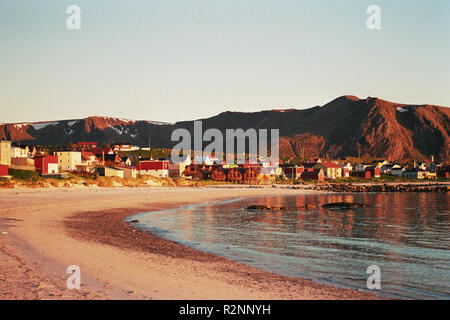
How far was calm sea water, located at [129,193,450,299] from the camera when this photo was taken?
46.5 ft

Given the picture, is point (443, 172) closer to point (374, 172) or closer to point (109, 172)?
point (374, 172)

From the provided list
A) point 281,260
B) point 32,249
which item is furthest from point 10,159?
point 281,260

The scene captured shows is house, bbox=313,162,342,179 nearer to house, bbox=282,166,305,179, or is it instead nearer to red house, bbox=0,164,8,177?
house, bbox=282,166,305,179

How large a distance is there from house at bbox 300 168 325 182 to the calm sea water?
96.9 metres

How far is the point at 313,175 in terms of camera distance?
436ft

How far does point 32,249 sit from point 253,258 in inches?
338

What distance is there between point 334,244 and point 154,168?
8398cm

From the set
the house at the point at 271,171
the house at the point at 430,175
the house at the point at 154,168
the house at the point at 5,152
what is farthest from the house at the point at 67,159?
the house at the point at 430,175

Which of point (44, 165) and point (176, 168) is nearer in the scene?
point (44, 165)

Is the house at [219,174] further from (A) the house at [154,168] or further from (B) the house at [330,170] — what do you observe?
(B) the house at [330,170]

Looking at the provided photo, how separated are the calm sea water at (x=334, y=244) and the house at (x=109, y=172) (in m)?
45.7

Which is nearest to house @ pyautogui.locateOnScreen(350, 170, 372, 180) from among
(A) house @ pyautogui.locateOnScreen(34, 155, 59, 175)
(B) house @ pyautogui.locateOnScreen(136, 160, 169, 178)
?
(B) house @ pyautogui.locateOnScreen(136, 160, 169, 178)

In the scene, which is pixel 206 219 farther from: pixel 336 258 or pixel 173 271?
pixel 173 271

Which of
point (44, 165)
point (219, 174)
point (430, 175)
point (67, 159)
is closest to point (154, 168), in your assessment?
point (219, 174)
